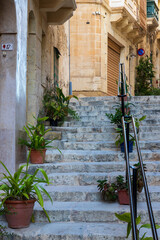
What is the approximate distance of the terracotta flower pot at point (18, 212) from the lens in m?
4.08

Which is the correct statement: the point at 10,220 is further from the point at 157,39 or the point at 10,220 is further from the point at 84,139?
the point at 157,39

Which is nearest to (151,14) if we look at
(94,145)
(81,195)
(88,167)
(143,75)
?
(143,75)

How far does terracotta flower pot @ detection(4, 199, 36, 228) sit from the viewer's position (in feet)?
13.4

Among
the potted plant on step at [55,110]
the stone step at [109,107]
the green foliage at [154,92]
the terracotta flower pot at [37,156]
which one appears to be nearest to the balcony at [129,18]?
the green foliage at [154,92]

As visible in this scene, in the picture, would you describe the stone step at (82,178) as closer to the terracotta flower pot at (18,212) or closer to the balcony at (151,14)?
the terracotta flower pot at (18,212)

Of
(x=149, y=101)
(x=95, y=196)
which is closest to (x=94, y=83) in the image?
(x=149, y=101)

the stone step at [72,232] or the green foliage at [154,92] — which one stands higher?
the green foliage at [154,92]

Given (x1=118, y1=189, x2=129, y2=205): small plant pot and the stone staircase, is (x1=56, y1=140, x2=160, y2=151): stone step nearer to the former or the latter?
the stone staircase

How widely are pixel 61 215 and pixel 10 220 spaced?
638 millimetres

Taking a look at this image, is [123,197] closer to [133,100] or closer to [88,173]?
[88,173]

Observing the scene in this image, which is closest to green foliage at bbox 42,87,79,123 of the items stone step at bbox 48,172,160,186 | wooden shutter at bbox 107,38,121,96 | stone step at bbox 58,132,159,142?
stone step at bbox 58,132,159,142

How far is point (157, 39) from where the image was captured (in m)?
26.3

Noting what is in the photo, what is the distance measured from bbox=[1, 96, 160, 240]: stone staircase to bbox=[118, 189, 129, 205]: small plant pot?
88 millimetres

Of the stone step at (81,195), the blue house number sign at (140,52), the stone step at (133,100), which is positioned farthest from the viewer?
the blue house number sign at (140,52)
